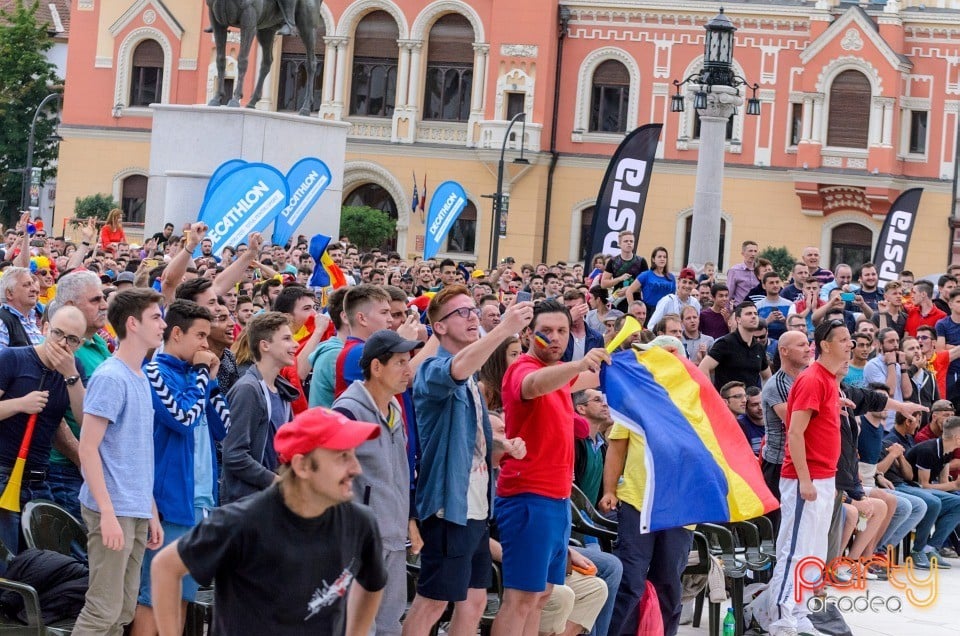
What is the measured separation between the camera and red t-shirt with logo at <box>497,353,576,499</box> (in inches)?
294

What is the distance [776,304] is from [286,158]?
9155 millimetres

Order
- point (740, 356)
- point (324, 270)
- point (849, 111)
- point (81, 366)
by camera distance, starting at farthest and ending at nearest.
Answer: point (849, 111), point (324, 270), point (740, 356), point (81, 366)

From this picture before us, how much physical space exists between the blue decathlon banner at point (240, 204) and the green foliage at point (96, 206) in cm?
3232

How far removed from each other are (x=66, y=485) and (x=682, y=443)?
3522 millimetres

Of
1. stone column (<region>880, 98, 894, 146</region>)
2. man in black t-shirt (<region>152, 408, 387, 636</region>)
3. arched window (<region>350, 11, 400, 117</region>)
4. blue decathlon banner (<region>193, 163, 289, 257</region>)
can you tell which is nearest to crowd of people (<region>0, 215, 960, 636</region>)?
man in black t-shirt (<region>152, 408, 387, 636</region>)

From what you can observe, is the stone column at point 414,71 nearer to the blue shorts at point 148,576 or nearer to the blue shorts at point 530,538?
the blue shorts at point 530,538

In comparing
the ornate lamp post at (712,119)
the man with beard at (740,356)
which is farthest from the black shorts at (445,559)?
the ornate lamp post at (712,119)

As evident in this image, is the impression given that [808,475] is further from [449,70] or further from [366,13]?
[366,13]

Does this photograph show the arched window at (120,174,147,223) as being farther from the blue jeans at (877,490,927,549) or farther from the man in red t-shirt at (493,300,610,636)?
the man in red t-shirt at (493,300,610,636)

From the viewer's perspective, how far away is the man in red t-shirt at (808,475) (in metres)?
9.52

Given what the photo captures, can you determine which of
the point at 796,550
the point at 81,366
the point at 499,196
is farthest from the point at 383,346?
the point at 499,196

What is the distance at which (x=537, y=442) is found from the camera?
295 inches

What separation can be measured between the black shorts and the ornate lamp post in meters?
15.7

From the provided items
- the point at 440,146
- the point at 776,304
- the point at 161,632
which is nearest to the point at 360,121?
the point at 440,146
